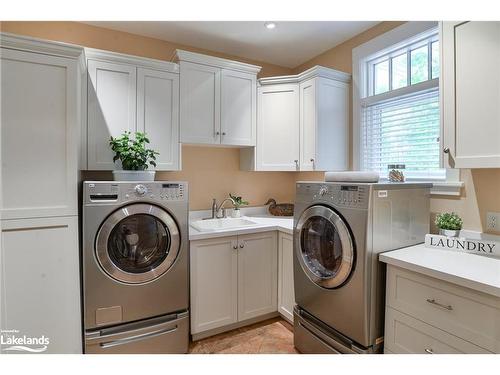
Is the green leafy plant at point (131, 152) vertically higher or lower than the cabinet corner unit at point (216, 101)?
lower

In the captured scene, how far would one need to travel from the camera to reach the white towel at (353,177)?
1.57 meters

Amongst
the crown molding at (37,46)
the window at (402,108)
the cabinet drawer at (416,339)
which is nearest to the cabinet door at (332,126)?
the window at (402,108)

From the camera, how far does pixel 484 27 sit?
4.50 feet

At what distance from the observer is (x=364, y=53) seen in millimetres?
2391

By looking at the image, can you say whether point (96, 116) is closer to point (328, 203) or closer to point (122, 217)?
point (122, 217)

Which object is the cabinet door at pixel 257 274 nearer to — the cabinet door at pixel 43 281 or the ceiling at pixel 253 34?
the cabinet door at pixel 43 281

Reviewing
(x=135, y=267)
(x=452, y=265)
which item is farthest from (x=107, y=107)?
(x=452, y=265)

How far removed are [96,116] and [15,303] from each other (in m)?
1.32

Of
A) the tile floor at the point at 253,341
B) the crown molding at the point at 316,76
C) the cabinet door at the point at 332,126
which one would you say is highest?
the crown molding at the point at 316,76

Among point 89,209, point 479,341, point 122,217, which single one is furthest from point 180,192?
point 479,341

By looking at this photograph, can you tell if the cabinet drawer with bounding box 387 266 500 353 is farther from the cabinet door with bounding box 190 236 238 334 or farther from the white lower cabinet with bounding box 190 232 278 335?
the cabinet door with bounding box 190 236 238 334

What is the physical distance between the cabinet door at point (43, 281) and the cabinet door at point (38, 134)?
0.10 meters

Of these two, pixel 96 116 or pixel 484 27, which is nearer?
pixel 484 27

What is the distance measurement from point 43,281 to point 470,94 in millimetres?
2638
